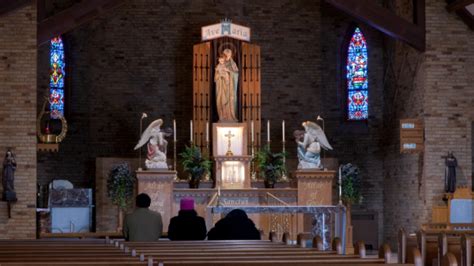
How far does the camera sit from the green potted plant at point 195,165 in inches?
781

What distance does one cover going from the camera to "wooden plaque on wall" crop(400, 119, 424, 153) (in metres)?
19.3

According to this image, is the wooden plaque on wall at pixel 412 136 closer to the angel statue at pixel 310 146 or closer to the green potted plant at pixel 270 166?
the angel statue at pixel 310 146

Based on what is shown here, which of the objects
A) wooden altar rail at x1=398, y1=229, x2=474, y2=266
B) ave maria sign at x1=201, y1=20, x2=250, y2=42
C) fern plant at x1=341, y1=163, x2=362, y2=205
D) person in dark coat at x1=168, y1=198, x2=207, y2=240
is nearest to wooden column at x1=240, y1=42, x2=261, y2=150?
ave maria sign at x1=201, y1=20, x2=250, y2=42

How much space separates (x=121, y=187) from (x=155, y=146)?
142 cm

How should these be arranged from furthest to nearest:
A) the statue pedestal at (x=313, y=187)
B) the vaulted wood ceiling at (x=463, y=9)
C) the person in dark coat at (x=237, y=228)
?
1. the statue pedestal at (x=313, y=187)
2. the vaulted wood ceiling at (x=463, y=9)
3. the person in dark coat at (x=237, y=228)

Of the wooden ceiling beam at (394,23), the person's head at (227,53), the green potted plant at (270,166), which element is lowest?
the green potted plant at (270,166)

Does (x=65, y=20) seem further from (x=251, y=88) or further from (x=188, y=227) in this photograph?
(x=188, y=227)

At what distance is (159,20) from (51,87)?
2891 mm

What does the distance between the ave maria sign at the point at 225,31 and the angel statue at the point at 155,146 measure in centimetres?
257

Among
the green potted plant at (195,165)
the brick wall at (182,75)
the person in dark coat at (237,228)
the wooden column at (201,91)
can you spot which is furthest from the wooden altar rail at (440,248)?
the brick wall at (182,75)

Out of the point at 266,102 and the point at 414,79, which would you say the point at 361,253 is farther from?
the point at 266,102

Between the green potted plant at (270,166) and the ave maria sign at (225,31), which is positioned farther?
the ave maria sign at (225,31)

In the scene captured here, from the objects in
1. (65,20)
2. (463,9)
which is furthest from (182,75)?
(463,9)

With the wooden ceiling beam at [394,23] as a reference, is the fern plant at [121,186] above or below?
below
